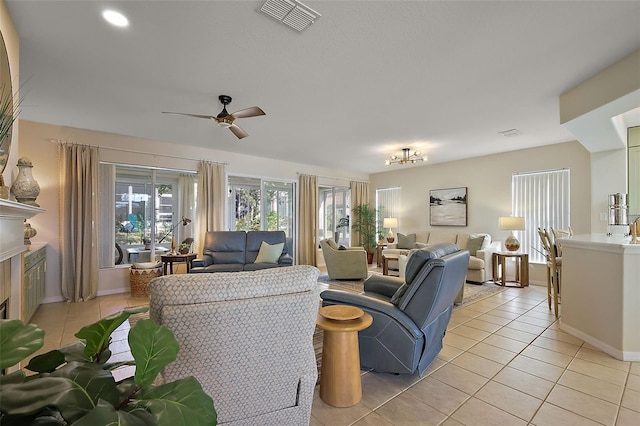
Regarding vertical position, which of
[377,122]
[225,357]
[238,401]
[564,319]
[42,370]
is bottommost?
[564,319]

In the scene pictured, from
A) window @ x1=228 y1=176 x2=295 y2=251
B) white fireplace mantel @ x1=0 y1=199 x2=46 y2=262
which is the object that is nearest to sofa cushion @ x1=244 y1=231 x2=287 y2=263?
window @ x1=228 y1=176 x2=295 y2=251

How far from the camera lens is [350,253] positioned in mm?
5648

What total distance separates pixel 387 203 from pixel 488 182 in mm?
2645

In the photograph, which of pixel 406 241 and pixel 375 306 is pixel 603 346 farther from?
pixel 406 241

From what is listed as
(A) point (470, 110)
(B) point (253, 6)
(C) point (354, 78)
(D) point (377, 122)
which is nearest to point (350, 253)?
(D) point (377, 122)

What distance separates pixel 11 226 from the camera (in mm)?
1703

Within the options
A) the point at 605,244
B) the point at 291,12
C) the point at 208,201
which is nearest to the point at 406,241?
the point at 605,244

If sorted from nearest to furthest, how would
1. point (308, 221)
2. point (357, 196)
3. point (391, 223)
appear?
point (308, 221) < point (391, 223) < point (357, 196)

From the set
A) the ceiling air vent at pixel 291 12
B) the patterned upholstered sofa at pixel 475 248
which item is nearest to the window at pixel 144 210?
the patterned upholstered sofa at pixel 475 248

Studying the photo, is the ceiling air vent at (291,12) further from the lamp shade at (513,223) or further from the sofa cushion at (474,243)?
the sofa cushion at (474,243)

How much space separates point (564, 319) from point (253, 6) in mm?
4200

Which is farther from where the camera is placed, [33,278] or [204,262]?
[204,262]

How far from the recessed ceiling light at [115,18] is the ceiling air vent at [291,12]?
958mm

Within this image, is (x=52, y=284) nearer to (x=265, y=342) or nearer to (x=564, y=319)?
(x=265, y=342)
